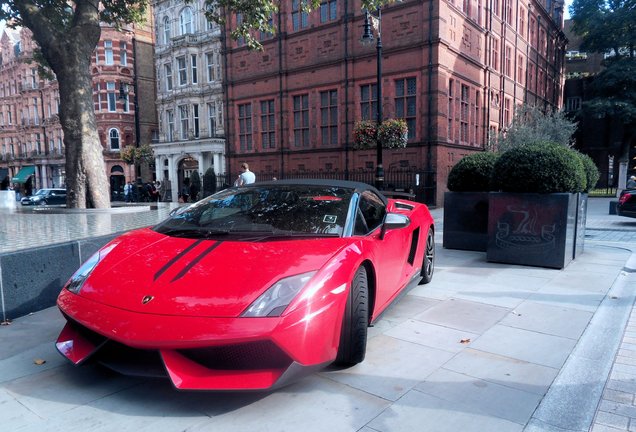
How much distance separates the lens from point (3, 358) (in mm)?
3346

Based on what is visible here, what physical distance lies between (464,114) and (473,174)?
14786 mm

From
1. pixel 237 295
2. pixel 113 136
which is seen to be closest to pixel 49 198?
pixel 113 136

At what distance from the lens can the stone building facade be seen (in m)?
30.5

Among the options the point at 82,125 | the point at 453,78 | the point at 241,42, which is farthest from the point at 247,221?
the point at 241,42

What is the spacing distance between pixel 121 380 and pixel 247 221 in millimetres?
1469

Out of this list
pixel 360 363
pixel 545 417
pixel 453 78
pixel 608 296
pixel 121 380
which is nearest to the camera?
pixel 545 417

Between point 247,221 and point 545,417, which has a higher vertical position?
point 247,221

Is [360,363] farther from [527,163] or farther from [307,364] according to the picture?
[527,163]

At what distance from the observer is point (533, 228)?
6547 mm

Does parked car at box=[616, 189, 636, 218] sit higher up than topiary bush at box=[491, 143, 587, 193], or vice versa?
topiary bush at box=[491, 143, 587, 193]

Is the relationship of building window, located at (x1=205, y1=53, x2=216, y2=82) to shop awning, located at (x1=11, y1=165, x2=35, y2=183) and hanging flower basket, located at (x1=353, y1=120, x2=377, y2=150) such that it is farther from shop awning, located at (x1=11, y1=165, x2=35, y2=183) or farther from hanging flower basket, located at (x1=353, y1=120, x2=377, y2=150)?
shop awning, located at (x1=11, y1=165, x2=35, y2=183)

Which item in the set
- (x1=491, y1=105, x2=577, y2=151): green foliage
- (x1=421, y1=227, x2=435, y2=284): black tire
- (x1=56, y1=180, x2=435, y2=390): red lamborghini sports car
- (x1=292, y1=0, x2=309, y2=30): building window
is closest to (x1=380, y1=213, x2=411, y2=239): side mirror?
(x1=56, y1=180, x2=435, y2=390): red lamborghini sports car

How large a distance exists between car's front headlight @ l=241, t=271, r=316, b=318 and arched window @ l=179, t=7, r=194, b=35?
33480 mm

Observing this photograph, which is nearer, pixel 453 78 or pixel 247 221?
pixel 247 221
